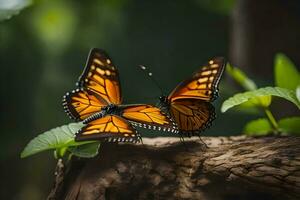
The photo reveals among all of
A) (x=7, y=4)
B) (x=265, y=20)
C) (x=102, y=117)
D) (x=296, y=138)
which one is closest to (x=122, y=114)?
(x=102, y=117)

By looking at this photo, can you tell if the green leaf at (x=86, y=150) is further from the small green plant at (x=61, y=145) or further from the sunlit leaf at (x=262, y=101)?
the sunlit leaf at (x=262, y=101)

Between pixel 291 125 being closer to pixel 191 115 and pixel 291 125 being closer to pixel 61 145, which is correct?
pixel 191 115

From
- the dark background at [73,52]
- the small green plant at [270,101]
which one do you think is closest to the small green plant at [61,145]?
the small green plant at [270,101]

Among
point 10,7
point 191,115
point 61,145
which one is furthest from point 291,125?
point 10,7

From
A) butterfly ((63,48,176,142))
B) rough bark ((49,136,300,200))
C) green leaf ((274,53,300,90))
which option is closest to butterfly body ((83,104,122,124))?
butterfly ((63,48,176,142))

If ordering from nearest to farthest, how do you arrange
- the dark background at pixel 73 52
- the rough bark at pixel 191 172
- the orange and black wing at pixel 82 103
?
the rough bark at pixel 191 172
the orange and black wing at pixel 82 103
the dark background at pixel 73 52

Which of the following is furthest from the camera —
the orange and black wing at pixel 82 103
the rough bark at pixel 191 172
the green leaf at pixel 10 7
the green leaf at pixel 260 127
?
the green leaf at pixel 10 7

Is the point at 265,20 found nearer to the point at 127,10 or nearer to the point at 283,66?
the point at 283,66
